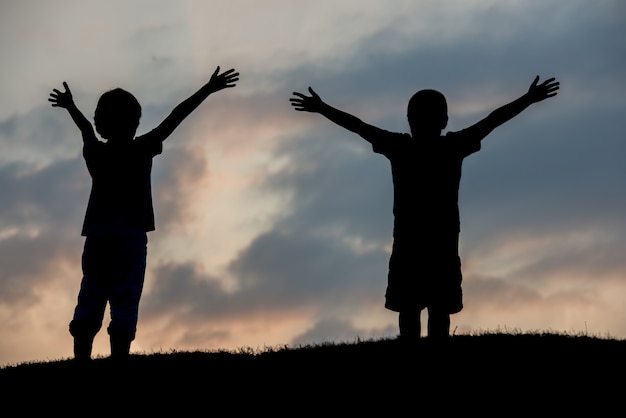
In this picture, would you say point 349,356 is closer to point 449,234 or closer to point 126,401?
point 449,234

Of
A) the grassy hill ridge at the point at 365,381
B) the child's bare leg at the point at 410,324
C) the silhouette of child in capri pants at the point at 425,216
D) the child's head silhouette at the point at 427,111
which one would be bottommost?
the grassy hill ridge at the point at 365,381

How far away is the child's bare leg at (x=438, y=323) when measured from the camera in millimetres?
11555

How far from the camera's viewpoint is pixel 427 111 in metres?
11.4

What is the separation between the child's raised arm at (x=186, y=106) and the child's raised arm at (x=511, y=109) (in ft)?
10.4

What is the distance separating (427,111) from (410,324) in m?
2.59

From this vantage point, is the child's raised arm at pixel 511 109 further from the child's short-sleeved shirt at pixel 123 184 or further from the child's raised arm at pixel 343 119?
the child's short-sleeved shirt at pixel 123 184

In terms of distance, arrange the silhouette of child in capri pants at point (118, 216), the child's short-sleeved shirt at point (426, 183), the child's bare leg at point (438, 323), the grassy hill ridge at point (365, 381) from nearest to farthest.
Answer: the grassy hill ridge at point (365, 381), the silhouette of child in capri pants at point (118, 216), the child's short-sleeved shirt at point (426, 183), the child's bare leg at point (438, 323)

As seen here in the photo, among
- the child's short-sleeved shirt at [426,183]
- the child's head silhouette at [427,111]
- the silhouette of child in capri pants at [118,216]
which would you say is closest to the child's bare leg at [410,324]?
the child's short-sleeved shirt at [426,183]

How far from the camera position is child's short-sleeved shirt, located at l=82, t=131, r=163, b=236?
1120 cm

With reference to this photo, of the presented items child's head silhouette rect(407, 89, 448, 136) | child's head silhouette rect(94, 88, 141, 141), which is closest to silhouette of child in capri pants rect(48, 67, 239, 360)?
child's head silhouette rect(94, 88, 141, 141)

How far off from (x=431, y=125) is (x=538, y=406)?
3600 mm

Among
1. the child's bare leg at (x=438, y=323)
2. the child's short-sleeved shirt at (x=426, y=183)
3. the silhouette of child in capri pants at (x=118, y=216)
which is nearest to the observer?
the silhouette of child in capri pants at (x=118, y=216)

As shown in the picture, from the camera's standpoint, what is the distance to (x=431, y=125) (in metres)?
11.5

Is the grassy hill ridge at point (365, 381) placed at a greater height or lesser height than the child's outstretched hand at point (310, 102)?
lesser
